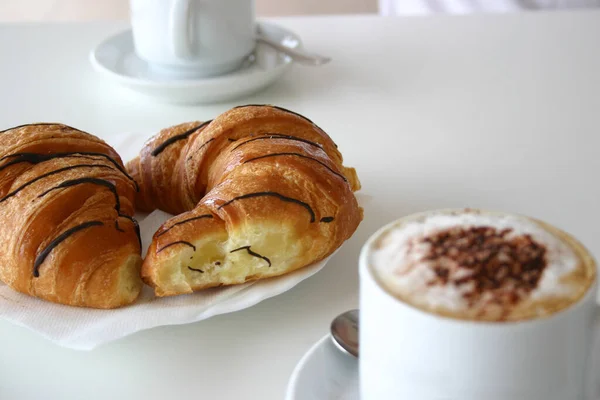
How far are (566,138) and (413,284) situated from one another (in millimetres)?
628

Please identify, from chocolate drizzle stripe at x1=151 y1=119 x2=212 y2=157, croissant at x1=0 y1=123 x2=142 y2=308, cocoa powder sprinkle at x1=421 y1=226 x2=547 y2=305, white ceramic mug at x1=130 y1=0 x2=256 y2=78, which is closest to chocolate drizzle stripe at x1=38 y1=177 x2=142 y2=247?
croissant at x1=0 y1=123 x2=142 y2=308

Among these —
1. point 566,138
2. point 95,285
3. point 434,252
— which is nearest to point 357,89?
point 566,138

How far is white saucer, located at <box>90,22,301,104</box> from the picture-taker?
1.05 metres

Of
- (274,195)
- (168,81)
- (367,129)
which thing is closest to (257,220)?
(274,195)

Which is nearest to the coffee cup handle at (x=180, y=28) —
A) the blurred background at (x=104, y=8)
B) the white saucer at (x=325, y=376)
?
the white saucer at (x=325, y=376)

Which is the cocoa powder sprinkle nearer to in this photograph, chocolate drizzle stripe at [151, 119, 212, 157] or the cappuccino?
the cappuccino

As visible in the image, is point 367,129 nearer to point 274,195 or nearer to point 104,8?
point 274,195

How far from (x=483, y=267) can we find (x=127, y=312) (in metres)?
0.31

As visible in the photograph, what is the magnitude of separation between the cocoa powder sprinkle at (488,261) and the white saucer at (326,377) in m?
0.11

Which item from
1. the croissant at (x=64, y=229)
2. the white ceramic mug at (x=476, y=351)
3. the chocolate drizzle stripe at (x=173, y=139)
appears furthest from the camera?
the chocolate drizzle stripe at (x=173, y=139)

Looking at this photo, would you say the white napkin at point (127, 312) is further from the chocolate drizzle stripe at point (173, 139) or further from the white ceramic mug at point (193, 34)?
the white ceramic mug at point (193, 34)

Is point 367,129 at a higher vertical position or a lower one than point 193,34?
lower

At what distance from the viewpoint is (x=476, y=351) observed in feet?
1.24

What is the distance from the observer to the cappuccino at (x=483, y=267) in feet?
1.25
